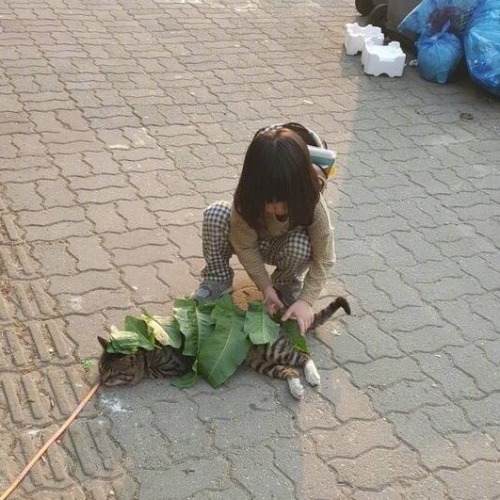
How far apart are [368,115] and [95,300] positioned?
3027 millimetres

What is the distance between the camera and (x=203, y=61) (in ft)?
20.2

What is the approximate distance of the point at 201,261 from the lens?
3.70m

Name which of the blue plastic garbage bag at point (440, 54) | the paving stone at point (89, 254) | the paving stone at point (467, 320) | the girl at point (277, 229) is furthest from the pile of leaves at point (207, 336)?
the blue plastic garbage bag at point (440, 54)

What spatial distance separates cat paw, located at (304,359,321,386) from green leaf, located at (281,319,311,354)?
0.07m

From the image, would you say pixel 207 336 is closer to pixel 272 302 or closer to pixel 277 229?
pixel 272 302

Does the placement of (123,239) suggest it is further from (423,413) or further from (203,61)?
(203,61)

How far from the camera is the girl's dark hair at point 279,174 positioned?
2551mm

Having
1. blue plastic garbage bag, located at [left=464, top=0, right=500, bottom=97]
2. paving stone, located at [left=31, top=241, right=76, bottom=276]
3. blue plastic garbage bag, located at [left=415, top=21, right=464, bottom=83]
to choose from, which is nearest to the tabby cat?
paving stone, located at [left=31, top=241, right=76, bottom=276]

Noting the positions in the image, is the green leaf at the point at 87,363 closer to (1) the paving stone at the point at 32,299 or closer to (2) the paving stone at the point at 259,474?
(1) the paving stone at the point at 32,299

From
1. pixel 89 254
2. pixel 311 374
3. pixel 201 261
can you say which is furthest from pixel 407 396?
pixel 89 254

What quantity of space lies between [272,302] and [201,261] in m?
0.69

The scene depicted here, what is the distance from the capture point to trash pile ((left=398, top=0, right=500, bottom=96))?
5867 millimetres

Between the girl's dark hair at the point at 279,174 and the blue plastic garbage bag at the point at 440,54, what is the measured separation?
153 inches

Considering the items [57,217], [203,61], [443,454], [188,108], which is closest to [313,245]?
[443,454]
